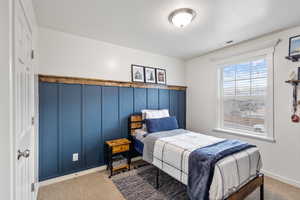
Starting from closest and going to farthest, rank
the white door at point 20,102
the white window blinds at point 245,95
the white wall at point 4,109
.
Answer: the white wall at point 4,109, the white door at point 20,102, the white window blinds at point 245,95

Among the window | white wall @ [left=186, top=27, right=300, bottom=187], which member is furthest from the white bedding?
the window

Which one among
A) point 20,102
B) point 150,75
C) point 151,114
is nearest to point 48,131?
point 20,102

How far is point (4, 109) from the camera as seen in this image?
2.66 ft

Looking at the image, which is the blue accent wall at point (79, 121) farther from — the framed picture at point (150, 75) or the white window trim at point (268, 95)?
the white window trim at point (268, 95)

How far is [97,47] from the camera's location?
8.97 feet

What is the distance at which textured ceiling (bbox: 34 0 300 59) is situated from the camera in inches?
68.6

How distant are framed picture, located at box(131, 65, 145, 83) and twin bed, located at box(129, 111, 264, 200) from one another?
4.85 ft

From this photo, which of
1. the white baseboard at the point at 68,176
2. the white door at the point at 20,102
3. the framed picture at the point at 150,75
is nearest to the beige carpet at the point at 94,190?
the white baseboard at the point at 68,176

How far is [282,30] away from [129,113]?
3041 mm

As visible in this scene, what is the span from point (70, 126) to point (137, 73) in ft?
5.57

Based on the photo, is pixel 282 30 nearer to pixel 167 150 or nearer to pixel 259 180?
pixel 259 180

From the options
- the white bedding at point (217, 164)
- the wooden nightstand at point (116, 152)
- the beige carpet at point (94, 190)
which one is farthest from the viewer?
the wooden nightstand at point (116, 152)

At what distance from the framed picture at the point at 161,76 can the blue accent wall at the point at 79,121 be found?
631mm

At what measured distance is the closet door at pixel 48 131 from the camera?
7.22 feet
